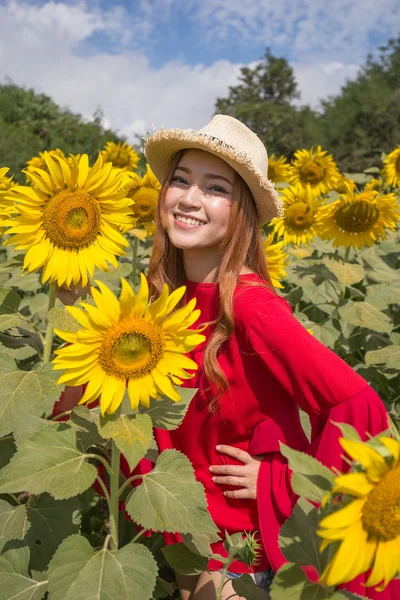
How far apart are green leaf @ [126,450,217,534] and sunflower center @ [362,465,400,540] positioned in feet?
1.31

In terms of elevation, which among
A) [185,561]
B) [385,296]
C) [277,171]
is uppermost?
[277,171]

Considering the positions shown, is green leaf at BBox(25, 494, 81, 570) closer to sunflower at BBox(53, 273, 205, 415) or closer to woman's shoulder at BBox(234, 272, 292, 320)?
sunflower at BBox(53, 273, 205, 415)

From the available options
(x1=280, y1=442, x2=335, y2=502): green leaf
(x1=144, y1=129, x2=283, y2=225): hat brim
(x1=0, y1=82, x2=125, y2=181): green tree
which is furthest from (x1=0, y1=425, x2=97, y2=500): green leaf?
(x1=0, y1=82, x2=125, y2=181): green tree

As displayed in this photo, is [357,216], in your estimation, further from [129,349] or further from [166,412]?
[129,349]

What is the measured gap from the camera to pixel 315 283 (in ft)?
10.8

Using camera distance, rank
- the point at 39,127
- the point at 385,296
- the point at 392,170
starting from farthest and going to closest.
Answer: the point at 39,127 < the point at 392,170 < the point at 385,296

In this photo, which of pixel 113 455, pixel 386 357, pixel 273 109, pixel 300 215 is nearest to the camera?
pixel 113 455

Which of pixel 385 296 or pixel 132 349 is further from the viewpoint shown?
pixel 385 296

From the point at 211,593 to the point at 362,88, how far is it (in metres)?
38.9

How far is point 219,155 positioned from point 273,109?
90.6 ft

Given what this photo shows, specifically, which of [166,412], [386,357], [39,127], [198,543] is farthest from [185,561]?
[39,127]

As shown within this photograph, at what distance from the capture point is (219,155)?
6.15ft

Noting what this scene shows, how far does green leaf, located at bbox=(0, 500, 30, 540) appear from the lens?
4.96 ft

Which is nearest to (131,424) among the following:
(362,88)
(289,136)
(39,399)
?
(39,399)
